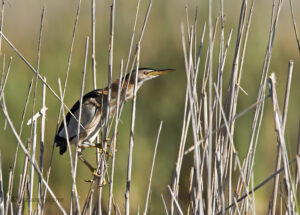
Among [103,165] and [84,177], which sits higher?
[103,165]

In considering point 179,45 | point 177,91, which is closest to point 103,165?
point 177,91

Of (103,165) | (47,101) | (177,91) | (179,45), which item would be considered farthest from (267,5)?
(103,165)

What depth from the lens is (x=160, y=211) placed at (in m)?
3.23

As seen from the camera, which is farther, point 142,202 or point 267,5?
point 267,5

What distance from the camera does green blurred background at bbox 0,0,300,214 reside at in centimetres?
312

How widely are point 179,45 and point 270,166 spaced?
3.38ft

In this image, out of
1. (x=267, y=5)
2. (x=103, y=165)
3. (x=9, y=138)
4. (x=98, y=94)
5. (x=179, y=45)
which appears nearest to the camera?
(x=103, y=165)

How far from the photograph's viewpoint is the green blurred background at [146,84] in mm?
3115

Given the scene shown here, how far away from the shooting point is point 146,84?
10.9 feet

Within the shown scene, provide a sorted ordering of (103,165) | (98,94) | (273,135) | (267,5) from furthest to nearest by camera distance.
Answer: (267,5)
(273,135)
(98,94)
(103,165)

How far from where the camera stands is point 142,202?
125 inches

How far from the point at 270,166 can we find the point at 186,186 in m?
0.55

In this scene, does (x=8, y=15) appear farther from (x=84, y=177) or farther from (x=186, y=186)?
(x=186, y=186)

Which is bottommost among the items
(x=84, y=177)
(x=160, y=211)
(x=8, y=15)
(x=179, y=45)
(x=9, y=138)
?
(x=160, y=211)
